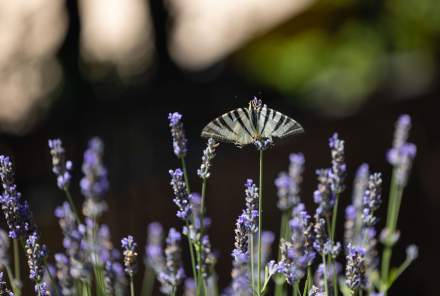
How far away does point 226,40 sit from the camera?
773cm

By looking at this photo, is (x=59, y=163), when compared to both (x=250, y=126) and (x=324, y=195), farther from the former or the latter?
(x=324, y=195)

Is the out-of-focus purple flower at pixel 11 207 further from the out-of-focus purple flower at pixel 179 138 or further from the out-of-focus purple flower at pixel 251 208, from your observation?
the out-of-focus purple flower at pixel 251 208

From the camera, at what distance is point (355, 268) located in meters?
2.04

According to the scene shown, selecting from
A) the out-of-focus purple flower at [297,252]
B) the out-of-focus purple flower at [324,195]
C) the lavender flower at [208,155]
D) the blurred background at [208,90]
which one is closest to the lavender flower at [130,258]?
the lavender flower at [208,155]

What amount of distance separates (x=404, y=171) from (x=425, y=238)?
11.1 ft

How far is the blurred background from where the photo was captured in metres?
5.80

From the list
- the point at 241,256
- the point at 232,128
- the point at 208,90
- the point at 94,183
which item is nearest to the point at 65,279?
the point at 94,183

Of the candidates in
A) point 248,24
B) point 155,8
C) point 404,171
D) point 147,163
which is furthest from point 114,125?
point 404,171

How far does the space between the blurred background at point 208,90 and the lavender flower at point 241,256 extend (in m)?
3.43

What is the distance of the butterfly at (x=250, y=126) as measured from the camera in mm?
1955

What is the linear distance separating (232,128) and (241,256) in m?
0.34

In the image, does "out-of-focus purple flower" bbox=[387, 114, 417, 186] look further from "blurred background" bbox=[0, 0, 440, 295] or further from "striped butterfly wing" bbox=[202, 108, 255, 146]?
"blurred background" bbox=[0, 0, 440, 295]

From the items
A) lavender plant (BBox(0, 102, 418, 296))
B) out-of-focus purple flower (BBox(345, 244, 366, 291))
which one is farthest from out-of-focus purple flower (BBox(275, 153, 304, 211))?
out-of-focus purple flower (BBox(345, 244, 366, 291))

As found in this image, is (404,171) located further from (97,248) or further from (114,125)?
(114,125)
